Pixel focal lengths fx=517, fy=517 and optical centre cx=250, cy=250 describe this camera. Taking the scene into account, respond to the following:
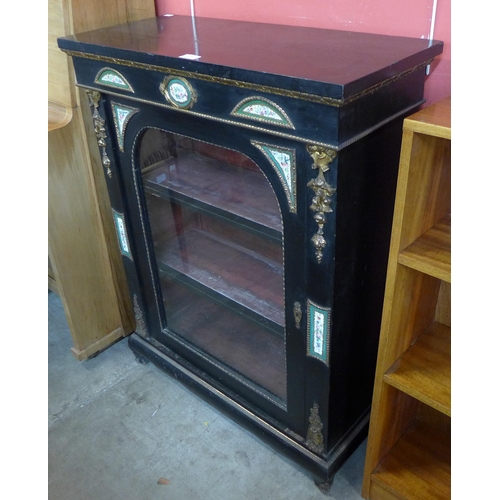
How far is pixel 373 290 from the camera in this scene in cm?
121

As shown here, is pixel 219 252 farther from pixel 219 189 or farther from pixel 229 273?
pixel 219 189

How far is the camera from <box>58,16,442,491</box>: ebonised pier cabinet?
94cm

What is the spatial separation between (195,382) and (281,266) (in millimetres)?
562

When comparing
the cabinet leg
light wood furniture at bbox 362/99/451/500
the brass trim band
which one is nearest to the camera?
the brass trim band

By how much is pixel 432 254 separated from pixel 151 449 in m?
1.02

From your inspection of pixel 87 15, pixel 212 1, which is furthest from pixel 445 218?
pixel 87 15

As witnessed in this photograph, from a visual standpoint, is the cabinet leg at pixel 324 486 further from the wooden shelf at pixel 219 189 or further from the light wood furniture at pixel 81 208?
the light wood furniture at pixel 81 208

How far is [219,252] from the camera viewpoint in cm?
152

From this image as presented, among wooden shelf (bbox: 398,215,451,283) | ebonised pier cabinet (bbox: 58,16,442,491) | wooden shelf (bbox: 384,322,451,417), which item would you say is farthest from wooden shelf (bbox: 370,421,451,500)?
wooden shelf (bbox: 398,215,451,283)

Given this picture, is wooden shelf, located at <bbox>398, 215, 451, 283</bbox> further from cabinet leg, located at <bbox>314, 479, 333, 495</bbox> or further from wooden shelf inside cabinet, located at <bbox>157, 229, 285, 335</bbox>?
cabinet leg, located at <bbox>314, 479, 333, 495</bbox>

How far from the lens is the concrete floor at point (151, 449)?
1.42m

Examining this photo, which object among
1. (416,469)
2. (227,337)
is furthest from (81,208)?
(416,469)

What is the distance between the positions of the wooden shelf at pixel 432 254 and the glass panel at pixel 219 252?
0.93 ft

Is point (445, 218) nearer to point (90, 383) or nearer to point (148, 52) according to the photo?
point (148, 52)
